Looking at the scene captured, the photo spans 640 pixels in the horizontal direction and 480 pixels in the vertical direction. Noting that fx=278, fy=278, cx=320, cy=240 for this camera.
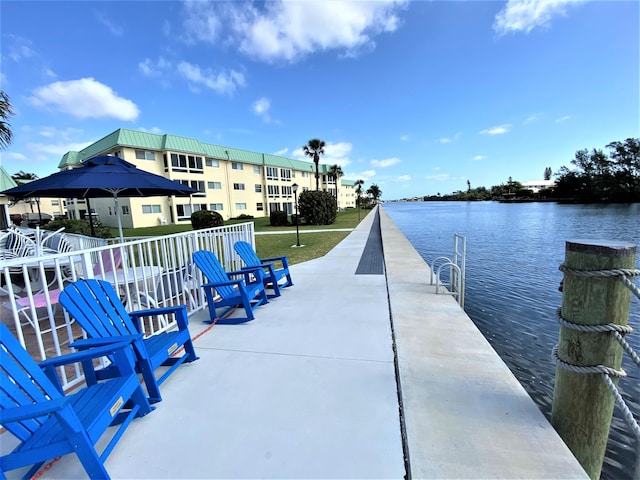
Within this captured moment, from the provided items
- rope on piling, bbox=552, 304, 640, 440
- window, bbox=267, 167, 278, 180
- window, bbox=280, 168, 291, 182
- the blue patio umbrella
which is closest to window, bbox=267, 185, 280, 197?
window, bbox=267, 167, 278, 180

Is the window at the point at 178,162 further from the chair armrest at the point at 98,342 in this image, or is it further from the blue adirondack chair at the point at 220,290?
the chair armrest at the point at 98,342

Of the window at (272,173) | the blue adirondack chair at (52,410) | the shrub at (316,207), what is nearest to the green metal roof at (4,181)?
the blue adirondack chair at (52,410)

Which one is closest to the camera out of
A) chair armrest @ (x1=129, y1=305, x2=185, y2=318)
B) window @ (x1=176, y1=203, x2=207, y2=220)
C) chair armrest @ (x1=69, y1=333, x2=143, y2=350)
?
chair armrest @ (x1=69, y1=333, x2=143, y2=350)

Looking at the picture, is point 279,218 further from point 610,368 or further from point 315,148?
point 610,368

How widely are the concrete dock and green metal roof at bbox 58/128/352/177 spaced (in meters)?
27.8

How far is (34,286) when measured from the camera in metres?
5.33

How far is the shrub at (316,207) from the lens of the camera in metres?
24.0

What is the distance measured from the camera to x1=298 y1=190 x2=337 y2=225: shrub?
24.0 metres

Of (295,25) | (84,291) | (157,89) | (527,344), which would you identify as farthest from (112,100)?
(527,344)

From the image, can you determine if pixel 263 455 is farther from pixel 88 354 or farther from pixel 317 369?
pixel 88 354

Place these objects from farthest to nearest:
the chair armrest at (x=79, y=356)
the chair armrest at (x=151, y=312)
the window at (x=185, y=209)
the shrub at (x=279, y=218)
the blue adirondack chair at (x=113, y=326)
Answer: the window at (x=185, y=209)
the shrub at (x=279, y=218)
the chair armrest at (x=151, y=312)
the blue adirondack chair at (x=113, y=326)
the chair armrest at (x=79, y=356)

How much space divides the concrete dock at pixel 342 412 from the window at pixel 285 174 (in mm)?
39910

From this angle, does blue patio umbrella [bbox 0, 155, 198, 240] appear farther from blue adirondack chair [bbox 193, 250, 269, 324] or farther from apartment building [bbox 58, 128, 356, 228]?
apartment building [bbox 58, 128, 356, 228]

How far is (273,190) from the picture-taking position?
4034 cm
